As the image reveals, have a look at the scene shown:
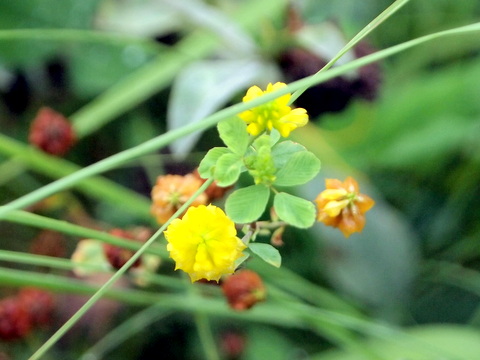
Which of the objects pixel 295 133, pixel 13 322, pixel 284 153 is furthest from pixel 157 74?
pixel 284 153

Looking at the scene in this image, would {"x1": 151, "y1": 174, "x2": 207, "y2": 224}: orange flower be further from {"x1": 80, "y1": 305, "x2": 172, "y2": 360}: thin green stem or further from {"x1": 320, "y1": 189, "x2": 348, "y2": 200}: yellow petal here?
{"x1": 80, "y1": 305, "x2": 172, "y2": 360}: thin green stem

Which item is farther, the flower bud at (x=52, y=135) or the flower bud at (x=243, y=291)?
the flower bud at (x=52, y=135)

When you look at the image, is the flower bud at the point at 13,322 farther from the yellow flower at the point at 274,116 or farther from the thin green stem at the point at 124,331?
the yellow flower at the point at 274,116

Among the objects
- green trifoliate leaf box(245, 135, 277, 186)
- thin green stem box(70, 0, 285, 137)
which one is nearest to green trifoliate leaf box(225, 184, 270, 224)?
green trifoliate leaf box(245, 135, 277, 186)

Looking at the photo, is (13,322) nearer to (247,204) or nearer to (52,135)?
(52,135)

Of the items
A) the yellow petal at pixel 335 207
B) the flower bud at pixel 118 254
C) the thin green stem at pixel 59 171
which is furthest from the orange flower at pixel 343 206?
the thin green stem at pixel 59 171

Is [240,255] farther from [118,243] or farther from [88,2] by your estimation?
[88,2]
